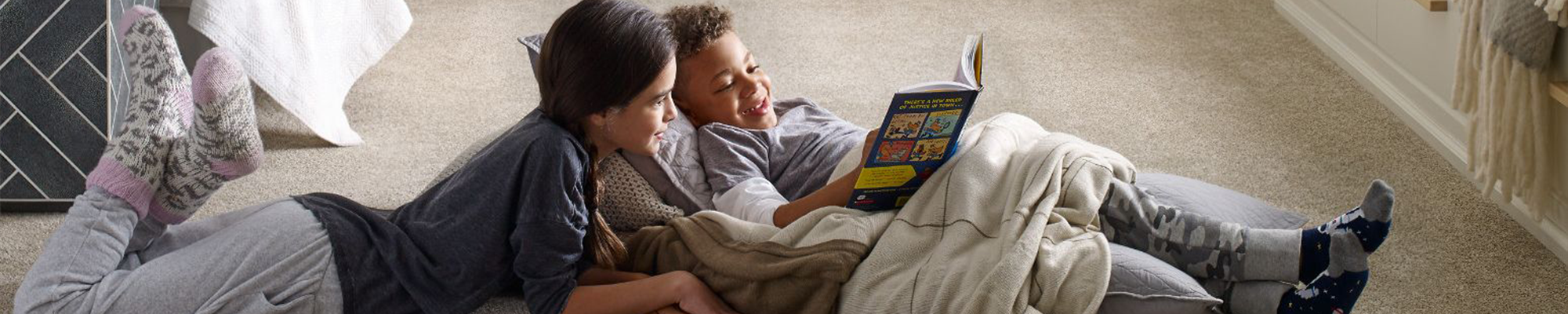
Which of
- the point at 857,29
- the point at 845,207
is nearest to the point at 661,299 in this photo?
the point at 845,207

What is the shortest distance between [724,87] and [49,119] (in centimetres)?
115

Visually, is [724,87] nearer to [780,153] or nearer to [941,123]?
[780,153]

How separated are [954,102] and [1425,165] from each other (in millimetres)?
1270

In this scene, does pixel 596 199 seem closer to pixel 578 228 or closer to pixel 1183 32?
pixel 578 228

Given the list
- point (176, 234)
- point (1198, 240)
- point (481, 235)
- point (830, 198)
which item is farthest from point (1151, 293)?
point (176, 234)

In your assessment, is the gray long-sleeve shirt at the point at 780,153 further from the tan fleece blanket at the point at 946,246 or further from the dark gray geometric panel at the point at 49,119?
the dark gray geometric panel at the point at 49,119

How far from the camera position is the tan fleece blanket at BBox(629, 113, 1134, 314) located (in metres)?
1.72

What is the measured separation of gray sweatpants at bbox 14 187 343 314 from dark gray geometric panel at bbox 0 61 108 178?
0.73 meters

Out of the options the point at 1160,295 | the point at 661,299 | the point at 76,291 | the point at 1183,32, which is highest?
the point at 76,291

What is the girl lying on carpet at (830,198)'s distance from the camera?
1.72 metres

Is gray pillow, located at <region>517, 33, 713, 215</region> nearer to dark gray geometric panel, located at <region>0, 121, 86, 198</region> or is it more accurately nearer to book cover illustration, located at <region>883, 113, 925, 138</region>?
book cover illustration, located at <region>883, 113, 925, 138</region>

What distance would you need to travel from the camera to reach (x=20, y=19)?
2.48m

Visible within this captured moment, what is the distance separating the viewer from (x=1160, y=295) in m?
1.72

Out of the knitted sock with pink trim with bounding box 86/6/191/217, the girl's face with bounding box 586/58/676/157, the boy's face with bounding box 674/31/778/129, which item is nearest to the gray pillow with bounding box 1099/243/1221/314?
the girl's face with bounding box 586/58/676/157
